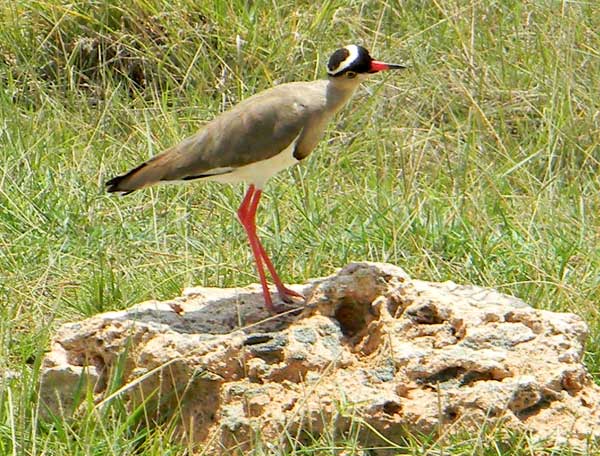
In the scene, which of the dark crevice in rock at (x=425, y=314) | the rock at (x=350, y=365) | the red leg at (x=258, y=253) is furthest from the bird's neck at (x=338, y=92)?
the dark crevice in rock at (x=425, y=314)

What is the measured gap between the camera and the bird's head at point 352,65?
4.74m

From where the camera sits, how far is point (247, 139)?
15.3 ft

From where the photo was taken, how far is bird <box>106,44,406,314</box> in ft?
15.3

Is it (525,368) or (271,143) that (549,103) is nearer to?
(271,143)

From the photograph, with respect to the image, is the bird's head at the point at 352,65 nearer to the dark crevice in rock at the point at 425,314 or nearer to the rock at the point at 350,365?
the rock at the point at 350,365

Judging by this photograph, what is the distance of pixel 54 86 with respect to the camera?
Result: 706 centimetres

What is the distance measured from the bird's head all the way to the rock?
2.90 ft

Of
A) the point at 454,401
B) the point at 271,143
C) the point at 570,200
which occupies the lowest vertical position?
the point at 570,200

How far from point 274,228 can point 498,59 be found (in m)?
2.13

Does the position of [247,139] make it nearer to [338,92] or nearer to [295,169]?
[338,92]

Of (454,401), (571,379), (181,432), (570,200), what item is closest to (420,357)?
(454,401)

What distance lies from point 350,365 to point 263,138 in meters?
1.05

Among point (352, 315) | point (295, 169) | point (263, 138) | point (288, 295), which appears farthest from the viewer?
point (295, 169)

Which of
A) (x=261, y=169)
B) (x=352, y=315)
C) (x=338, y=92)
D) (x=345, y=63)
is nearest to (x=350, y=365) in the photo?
(x=352, y=315)
